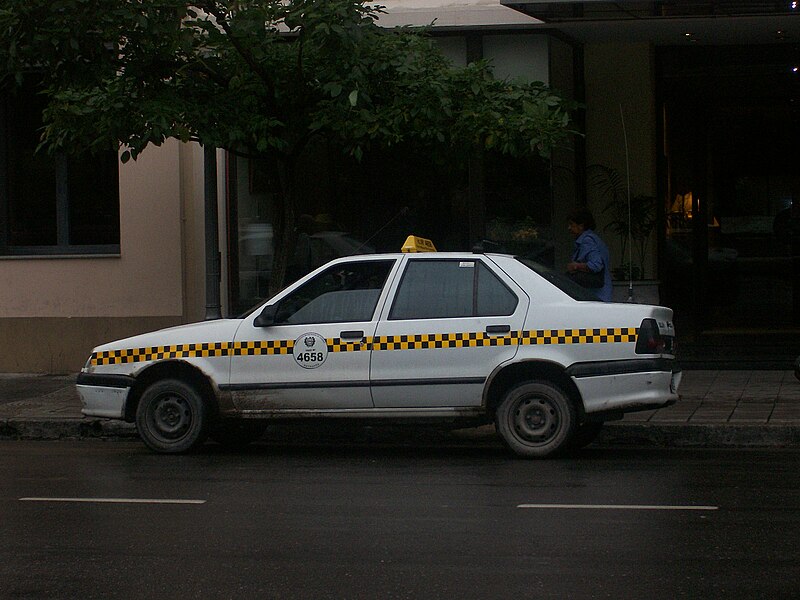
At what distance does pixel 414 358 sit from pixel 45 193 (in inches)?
324

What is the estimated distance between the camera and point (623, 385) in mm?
9242

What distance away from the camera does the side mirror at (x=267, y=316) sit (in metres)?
9.81

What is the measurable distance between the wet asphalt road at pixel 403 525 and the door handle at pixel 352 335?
0.95 metres

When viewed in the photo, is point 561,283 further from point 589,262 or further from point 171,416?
point 171,416

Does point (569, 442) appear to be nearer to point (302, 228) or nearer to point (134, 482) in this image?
point (134, 482)

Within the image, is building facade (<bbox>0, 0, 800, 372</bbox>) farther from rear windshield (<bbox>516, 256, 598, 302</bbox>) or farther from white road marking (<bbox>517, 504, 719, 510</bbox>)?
white road marking (<bbox>517, 504, 719, 510</bbox>)

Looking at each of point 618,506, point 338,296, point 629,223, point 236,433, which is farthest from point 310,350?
point 629,223

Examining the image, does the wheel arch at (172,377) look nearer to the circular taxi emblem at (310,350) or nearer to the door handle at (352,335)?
the circular taxi emblem at (310,350)

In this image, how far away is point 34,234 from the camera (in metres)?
16.2

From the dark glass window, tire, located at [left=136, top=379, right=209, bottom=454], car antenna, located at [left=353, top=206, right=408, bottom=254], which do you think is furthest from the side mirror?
the dark glass window

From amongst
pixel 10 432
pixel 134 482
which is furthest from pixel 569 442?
pixel 10 432

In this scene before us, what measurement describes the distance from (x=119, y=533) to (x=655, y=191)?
33.8ft

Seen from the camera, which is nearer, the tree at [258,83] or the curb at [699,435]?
the curb at [699,435]

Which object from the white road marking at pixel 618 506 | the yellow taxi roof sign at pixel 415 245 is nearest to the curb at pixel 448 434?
the yellow taxi roof sign at pixel 415 245
